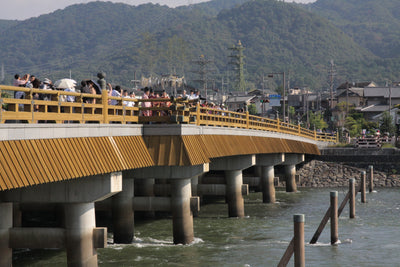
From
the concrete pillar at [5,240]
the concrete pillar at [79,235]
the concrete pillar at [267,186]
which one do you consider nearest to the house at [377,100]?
the concrete pillar at [267,186]

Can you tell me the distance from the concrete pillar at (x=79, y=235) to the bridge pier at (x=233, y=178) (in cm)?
1766

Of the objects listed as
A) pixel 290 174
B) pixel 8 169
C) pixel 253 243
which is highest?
pixel 8 169

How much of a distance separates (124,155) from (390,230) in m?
17.6

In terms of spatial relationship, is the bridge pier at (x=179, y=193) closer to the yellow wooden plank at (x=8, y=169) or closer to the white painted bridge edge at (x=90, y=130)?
the white painted bridge edge at (x=90, y=130)

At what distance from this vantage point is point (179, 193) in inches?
1031

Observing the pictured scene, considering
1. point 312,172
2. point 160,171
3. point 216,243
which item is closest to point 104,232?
point 160,171

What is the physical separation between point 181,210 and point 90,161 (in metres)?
8.03

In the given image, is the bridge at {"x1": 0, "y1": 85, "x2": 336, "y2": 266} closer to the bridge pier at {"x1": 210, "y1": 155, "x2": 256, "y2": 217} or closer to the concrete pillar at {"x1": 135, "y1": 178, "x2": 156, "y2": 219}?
the concrete pillar at {"x1": 135, "y1": 178, "x2": 156, "y2": 219}

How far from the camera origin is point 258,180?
1820 inches

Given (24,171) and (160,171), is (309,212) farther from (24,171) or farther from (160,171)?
(24,171)

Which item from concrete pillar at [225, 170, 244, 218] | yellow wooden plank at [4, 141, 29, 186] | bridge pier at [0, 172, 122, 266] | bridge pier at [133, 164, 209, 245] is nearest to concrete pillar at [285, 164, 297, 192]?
concrete pillar at [225, 170, 244, 218]

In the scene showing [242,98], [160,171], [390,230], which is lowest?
[390,230]

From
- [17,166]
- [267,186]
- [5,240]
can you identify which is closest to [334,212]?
[5,240]

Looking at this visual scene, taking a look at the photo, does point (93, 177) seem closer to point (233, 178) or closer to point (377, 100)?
point (233, 178)
